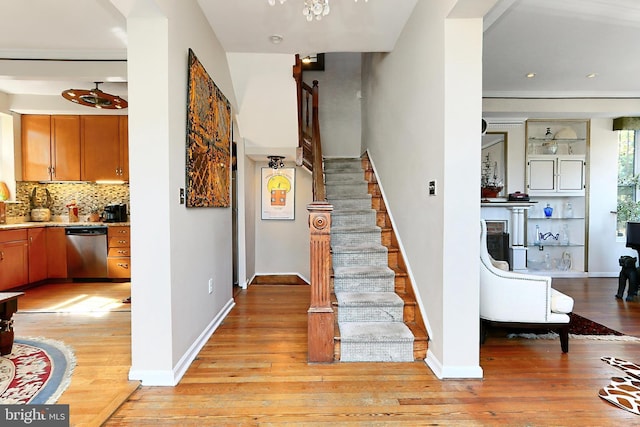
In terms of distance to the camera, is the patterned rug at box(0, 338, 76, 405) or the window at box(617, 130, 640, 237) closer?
the patterned rug at box(0, 338, 76, 405)

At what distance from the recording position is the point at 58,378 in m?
2.17

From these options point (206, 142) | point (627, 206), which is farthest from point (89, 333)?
point (627, 206)

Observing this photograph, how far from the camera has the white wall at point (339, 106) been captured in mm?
5719

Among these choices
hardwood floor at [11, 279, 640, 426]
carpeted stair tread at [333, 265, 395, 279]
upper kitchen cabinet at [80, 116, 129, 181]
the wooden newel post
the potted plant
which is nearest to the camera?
hardwood floor at [11, 279, 640, 426]

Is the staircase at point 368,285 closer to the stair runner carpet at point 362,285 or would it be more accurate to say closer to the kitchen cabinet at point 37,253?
the stair runner carpet at point 362,285

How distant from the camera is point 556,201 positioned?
18.5ft

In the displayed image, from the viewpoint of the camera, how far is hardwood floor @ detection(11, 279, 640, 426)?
1.80 meters

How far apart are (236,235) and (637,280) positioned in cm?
558

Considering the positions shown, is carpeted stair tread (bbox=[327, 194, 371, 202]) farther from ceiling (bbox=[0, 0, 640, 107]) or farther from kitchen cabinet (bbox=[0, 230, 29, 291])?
kitchen cabinet (bbox=[0, 230, 29, 291])

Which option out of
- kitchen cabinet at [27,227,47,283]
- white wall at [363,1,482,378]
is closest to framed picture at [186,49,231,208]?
white wall at [363,1,482,378]

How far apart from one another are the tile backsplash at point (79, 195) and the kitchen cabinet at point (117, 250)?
76cm

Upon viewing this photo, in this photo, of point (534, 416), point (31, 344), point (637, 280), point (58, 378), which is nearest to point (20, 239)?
point (31, 344)

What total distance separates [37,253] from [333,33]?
5142mm

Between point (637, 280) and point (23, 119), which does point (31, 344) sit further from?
point (637, 280)
